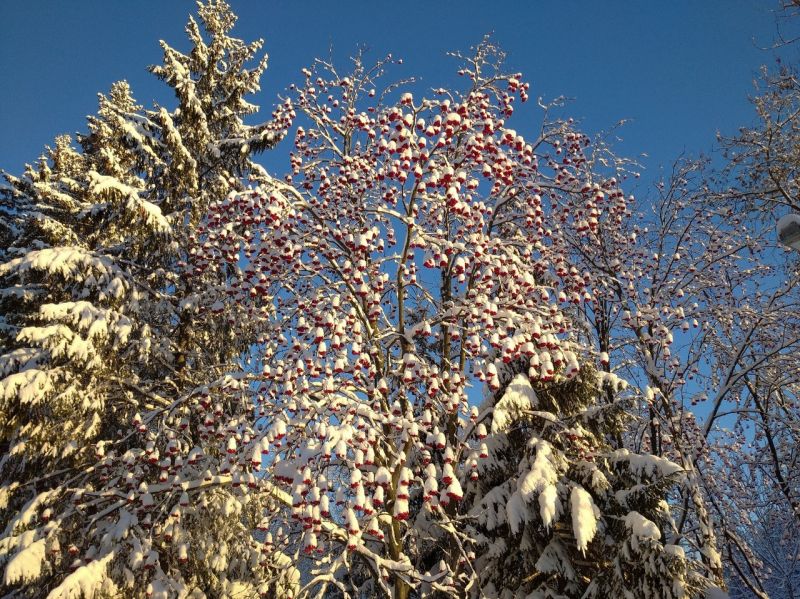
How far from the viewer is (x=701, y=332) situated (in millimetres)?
10688

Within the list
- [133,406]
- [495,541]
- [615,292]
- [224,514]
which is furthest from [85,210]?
[615,292]

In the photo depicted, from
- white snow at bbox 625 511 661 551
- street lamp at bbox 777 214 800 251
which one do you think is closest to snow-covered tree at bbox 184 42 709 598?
white snow at bbox 625 511 661 551

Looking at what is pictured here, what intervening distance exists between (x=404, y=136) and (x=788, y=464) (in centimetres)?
A: 1173

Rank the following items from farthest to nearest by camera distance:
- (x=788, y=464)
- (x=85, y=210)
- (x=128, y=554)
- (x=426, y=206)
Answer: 1. (x=788, y=464)
2. (x=85, y=210)
3. (x=426, y=206)
4. (x=128, y=554)

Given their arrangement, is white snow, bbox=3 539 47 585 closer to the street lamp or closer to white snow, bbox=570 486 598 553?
white snow, bbox=570 486 598 553

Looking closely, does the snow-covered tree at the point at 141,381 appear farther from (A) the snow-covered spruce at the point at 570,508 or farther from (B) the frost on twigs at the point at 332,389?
(A) the snow-covered spruce at the point at 570,508

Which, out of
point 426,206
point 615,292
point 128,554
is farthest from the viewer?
point 615,292

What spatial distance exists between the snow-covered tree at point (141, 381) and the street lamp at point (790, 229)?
243 inches

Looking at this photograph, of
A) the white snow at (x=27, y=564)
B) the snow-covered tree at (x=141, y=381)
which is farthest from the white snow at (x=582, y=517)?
the white snow at (x=27, y=564)

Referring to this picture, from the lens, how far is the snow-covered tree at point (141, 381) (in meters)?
7.39

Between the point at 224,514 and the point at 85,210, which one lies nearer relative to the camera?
the point at 224,514

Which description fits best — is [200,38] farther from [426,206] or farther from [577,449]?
[577,449]

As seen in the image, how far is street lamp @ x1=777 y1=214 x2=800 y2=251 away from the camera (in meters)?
4.29

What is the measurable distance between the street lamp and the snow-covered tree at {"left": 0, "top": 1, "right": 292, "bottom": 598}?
6.16 m
